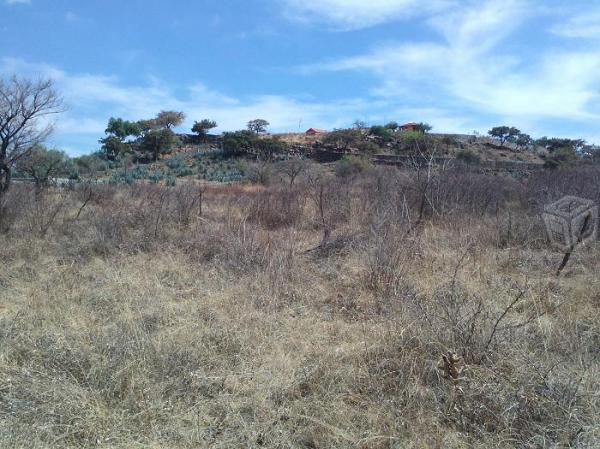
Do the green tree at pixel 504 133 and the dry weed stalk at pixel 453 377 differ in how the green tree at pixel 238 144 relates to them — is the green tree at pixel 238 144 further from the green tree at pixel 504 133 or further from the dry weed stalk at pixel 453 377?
the dry weed stalk at pixel 453 377

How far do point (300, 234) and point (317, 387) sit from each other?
527 cm

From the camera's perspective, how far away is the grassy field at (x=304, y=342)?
2.57 metres

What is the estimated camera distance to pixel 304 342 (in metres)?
3.61

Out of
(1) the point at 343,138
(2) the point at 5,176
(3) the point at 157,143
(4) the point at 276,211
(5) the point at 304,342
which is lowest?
(5) the point at 304,342

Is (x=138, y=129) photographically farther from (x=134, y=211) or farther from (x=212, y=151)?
(x=134, y=211)

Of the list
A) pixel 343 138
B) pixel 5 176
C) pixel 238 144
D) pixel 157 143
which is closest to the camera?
pixel 5 176

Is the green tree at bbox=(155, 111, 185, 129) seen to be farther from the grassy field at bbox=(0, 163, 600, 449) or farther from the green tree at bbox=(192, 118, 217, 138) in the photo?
the grassy field at bbox=(0, 163, 600, 449)

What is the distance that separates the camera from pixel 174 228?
27.4 ft

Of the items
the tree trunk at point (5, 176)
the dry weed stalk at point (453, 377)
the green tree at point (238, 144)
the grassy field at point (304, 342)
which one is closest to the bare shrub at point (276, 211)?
the grassy field at point (304, 342)

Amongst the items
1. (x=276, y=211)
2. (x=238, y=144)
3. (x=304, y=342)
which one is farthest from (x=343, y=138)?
(x=304, y=342)

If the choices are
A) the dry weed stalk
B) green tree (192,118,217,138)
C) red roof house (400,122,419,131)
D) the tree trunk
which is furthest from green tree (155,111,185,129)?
the dry weed stalk

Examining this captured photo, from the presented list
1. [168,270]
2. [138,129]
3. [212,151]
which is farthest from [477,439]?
[138,129]

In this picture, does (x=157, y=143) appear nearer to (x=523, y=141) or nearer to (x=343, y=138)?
(x=343, y=138)

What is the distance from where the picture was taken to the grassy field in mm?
2566
